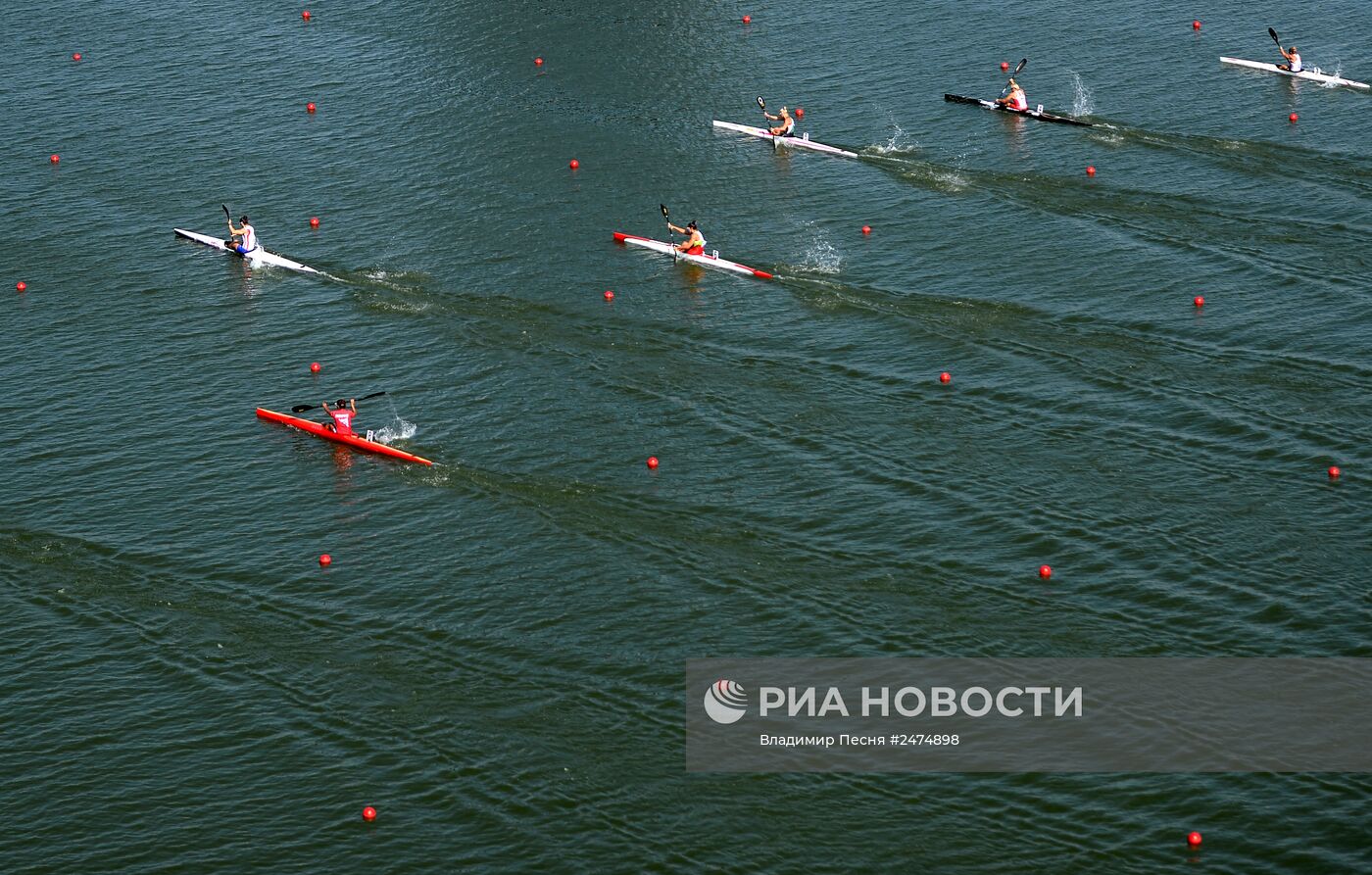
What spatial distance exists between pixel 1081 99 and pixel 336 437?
47.0m

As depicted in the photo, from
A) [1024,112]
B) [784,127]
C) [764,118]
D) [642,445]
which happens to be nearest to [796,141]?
[784,127]

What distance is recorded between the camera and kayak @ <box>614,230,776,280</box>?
68.4 metres

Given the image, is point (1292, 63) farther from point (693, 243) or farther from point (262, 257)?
point (262, 257)

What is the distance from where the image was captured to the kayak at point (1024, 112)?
8169 cm

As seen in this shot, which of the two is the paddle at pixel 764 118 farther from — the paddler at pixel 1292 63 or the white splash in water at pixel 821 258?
the paddler at pixel 1292 63

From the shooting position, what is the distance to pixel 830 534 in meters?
50.7

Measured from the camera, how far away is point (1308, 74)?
8562 cm

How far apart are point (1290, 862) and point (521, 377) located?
33.2 meters

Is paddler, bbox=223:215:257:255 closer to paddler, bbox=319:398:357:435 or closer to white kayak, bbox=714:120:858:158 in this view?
paddler, bbox=319:398:357:435

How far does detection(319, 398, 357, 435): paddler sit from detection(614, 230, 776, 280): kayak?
1877cm

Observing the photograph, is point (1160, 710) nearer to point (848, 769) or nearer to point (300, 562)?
point (848, 769)

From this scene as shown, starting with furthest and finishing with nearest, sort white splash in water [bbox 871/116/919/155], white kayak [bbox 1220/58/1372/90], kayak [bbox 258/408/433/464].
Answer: white kayak [bbox 1220/58/1372/90]
white splash in water [bbox 871/116/919/155]
kayak [bbox 258/408/433/464]

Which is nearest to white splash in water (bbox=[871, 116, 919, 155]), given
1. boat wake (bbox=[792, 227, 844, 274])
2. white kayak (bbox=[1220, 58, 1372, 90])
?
boat wake (bbox=[792, 227, 844, 274])

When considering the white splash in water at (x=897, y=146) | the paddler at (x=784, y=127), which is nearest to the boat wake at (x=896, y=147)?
the white splash in water at (x=897, y=146)
